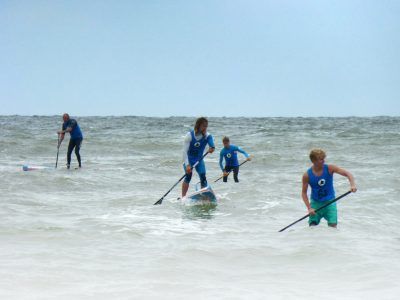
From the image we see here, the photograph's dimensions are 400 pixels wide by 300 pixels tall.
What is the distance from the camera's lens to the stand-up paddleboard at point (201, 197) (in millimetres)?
10391

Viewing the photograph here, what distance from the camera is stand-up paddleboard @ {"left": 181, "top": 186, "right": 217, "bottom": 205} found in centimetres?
1039

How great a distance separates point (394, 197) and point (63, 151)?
17.5 m

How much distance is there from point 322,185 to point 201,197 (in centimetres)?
316

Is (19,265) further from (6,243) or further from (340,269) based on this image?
(340,269)

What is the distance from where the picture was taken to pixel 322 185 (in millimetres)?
7711

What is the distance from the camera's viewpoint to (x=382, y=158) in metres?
21.3

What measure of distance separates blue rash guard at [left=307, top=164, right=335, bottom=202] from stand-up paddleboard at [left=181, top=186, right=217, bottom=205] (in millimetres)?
2908

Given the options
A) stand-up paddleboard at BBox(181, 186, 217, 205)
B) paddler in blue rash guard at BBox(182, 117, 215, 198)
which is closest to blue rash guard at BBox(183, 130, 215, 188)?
paddler in blue rash guard at BBox(182, 117, 215, 198)

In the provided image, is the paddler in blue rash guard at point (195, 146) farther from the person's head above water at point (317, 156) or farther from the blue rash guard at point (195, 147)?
the person's head above water at point (317, 156)

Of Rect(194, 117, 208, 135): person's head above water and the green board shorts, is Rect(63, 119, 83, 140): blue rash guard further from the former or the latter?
the green board shorts

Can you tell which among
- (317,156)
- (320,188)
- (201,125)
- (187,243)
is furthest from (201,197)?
(187,243)

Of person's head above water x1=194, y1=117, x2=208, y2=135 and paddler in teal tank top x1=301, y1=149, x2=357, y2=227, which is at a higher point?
person's head above water x1=194, y1=117, x2=208, y2=135

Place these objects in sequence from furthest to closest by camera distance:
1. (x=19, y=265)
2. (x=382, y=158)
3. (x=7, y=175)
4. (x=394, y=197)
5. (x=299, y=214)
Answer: (x=382, y=158), (x=7, y=175), (x=394, y=197), (x=299, y=214), (x=19, y=265)

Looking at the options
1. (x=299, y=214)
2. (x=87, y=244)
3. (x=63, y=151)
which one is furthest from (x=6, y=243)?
(x=63, y=151)
